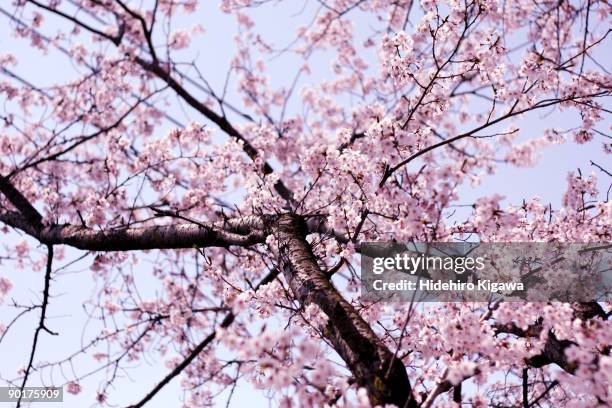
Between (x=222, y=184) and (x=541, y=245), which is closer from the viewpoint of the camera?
(x=541, y=245)

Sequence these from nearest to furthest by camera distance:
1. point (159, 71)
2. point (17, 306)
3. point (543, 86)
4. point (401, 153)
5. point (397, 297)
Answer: point (401, 153), point (543, 86), point (397, 297), point (17, 306), point (159, 71)

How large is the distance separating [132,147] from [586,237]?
5764mm

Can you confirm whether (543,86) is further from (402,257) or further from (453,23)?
(402,257)

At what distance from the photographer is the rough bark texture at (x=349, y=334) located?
2168 mm

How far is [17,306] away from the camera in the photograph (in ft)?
16.6

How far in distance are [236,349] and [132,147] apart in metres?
5.61

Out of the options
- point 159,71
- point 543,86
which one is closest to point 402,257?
point 543,86

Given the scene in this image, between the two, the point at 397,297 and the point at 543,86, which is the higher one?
the point at 543,86

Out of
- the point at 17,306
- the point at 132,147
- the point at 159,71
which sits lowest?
the point at 17,306

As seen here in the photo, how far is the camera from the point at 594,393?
84.6 inches

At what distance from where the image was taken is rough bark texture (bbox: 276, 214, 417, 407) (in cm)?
217

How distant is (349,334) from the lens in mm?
2420

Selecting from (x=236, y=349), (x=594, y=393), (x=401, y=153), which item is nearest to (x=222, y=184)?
(x=401, y=153)

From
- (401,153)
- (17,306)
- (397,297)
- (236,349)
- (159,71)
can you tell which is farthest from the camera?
(159,71)
